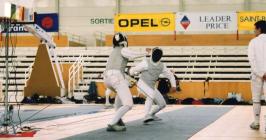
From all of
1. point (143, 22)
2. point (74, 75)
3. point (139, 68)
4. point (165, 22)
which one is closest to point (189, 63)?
point (165, 22)

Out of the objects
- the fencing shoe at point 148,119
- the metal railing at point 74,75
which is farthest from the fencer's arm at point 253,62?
the metal railing at point 74,75

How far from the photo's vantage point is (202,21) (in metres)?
23.2

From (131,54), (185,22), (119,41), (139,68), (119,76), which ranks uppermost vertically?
(185,22)

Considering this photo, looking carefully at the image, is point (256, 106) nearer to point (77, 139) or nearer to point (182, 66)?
point (77, 139)

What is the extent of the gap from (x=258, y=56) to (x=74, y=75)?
15.9 meters

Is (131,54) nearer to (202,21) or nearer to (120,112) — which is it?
(120,112)

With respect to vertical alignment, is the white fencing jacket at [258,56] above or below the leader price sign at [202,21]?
below

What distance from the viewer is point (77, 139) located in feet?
22.9

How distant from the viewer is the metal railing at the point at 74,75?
2256 centimetres

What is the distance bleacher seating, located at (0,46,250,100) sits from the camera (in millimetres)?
23438

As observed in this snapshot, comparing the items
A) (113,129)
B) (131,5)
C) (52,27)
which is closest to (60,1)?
(131,5)

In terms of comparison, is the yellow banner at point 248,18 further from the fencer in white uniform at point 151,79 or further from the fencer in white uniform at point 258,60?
the fencer in white uniform at point 258,60

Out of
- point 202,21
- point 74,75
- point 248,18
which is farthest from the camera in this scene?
point 202,21

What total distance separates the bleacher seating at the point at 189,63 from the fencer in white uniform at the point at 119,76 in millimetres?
14812
